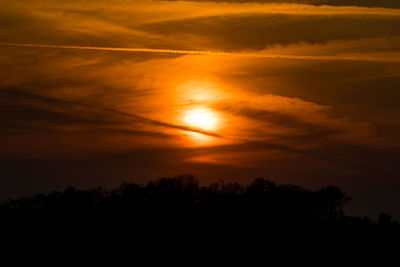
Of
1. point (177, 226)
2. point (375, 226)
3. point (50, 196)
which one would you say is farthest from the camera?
point (50, 196)

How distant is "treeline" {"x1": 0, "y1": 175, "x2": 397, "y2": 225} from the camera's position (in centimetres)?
6862

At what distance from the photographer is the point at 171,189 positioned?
8281cm

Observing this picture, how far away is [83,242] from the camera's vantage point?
5875 cm

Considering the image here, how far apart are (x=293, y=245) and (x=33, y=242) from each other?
55.7 ft

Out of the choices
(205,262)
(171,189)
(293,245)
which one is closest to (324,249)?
(293,245)

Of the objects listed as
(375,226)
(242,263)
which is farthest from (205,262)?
(375,226)

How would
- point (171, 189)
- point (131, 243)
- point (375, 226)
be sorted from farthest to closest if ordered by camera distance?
point (171, 189)
point (375, 226)
point (131, 243)

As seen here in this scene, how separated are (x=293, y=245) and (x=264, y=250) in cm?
204

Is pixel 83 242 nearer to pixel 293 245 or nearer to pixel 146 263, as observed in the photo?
pixel 146 263

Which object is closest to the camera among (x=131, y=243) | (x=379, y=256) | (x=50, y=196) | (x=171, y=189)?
(x=379, y=256)

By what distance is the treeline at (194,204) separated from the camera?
68.6 m

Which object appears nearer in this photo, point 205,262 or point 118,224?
point 205,262

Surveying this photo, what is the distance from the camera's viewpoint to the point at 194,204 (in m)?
74.1

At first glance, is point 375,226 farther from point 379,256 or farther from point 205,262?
point 205,262
